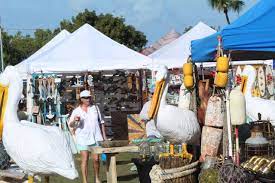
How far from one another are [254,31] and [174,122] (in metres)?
1.66

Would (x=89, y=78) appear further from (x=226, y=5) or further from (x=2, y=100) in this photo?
(x=226, y=5)

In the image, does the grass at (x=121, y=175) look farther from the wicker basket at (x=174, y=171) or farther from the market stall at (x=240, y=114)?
the market stall at (x=240, y=114)

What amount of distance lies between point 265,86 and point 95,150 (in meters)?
7.15

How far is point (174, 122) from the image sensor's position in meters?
7.34

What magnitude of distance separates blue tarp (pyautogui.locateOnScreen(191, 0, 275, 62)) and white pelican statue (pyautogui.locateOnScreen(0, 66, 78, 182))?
2371mm

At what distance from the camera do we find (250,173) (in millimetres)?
6344

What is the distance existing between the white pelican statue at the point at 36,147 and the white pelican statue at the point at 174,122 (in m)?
1.23

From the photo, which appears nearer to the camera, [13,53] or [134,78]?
[134,78]

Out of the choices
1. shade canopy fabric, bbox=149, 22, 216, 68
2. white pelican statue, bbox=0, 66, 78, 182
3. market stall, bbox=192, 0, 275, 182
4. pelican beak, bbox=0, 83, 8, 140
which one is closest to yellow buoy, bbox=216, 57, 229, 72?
market stall, bbox=192, 0, 275, 182

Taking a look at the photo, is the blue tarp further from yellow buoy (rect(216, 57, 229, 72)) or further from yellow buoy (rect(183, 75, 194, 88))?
yellow buoy (rect(183, 75, 194, 88))

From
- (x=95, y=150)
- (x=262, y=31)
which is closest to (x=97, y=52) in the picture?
(x=95, y=150)

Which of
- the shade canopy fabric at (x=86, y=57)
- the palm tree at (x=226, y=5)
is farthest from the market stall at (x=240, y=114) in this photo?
the palm tree at (x=226, y=5)

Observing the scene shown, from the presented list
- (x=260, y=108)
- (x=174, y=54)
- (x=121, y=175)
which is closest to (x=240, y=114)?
(x=260, y=108)

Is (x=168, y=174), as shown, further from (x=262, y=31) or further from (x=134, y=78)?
(x=134, y=78)
